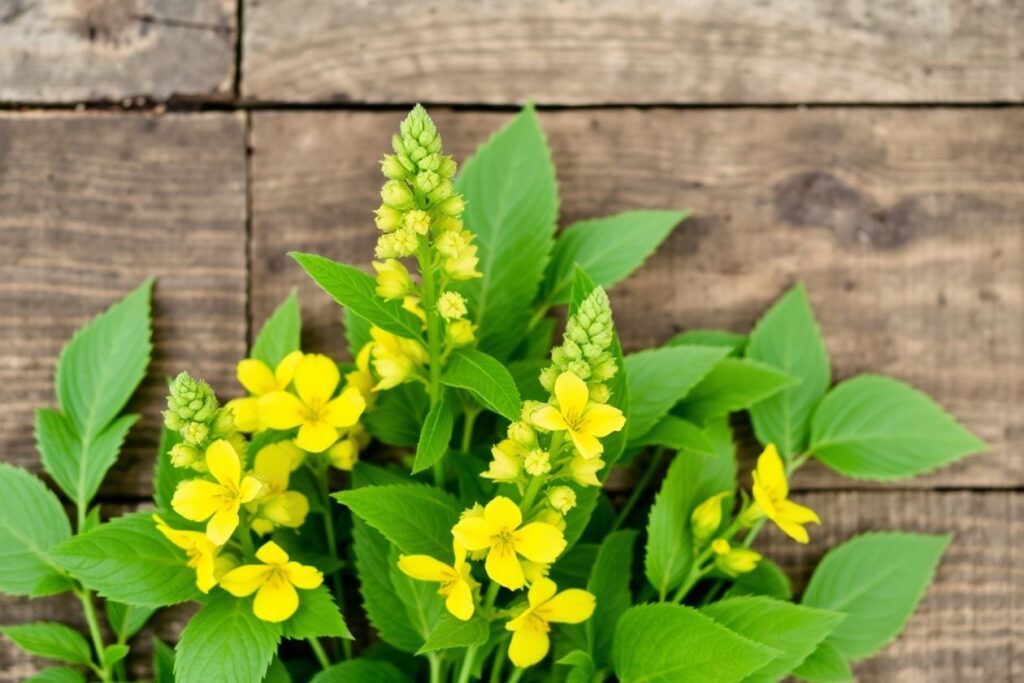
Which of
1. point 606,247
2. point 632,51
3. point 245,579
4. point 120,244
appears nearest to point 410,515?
point 245,579

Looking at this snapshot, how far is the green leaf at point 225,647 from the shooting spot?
799mm

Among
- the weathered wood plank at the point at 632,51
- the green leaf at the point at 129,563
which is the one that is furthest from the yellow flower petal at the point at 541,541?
the weathered wood plank at the point at 632,51

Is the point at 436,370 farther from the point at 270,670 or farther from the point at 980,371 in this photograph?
the point at 980,371

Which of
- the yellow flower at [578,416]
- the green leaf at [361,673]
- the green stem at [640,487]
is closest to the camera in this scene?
the yellow flower at [578,416]

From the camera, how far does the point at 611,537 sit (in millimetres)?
920

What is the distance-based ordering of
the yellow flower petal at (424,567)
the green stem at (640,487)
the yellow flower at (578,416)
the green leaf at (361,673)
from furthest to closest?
the green stem at (640,487) → the green leaf at (361,673) → the yellow flower petal at (424,567) → the yellow flower at (578,416)

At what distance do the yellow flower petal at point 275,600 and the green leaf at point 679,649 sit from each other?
0.28m

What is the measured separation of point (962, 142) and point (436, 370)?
0.70m

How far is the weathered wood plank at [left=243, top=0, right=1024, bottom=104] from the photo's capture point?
41.8 inches

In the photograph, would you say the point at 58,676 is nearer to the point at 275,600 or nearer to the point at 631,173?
the point at 275,600

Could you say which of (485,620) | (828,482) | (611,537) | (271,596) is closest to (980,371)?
(828,482)

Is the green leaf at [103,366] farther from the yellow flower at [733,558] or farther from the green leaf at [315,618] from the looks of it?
the yellow flower at [733,558]

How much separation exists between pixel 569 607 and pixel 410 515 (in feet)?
0.50

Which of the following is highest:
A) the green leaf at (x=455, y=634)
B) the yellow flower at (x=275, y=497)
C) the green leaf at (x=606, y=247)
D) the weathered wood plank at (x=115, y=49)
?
the weathered wood plank at (x=115, y=49)
